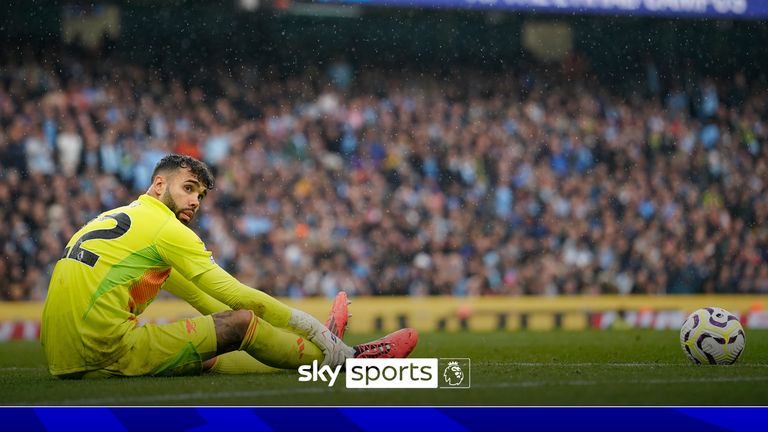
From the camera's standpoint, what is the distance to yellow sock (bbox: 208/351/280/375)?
5695mm

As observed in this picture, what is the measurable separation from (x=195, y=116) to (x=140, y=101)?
83cm

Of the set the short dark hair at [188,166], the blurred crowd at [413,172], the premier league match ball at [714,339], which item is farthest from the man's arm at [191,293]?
the blurred crowd at [413,172]

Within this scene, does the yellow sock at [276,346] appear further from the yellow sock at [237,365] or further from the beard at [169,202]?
the beard at [169,202]

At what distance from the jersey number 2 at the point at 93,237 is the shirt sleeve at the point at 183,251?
0.68ft

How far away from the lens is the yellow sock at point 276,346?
5207 millimetres

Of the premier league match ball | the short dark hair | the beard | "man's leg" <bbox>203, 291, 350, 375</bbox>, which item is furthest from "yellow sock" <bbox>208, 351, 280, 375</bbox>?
the premier league match ball

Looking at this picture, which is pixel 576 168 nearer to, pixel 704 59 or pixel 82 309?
pixel 704 59

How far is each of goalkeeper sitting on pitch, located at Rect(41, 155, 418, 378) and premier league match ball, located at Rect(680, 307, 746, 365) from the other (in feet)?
6.06

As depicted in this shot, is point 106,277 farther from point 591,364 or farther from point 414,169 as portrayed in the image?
point 414,169

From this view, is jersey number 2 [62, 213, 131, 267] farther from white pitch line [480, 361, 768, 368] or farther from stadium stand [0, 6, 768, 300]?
stadium stand [0, 6, 768, 300]

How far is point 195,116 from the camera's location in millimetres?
16047

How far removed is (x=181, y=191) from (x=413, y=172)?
11.0 m

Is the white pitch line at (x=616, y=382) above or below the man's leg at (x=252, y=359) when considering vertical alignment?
A: below

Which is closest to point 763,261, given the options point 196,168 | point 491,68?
point 491,68
